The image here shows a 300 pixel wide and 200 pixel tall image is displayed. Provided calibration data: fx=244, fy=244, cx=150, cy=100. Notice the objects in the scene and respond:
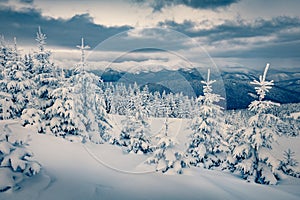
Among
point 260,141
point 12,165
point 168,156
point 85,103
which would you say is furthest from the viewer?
point 85,103

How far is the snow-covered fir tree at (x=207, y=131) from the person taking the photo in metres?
24.4

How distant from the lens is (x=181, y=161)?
57.4 feet

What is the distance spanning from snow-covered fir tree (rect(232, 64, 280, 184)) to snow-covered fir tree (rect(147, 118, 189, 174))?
5624 mm

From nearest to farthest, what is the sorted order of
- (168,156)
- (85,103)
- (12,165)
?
(12,165), (168,156), (85,103)

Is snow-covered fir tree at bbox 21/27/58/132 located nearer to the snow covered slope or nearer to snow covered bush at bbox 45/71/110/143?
snow covered bush at bbox 45/71/110/143

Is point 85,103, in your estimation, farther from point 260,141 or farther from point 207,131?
point 260,141

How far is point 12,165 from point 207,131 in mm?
19311

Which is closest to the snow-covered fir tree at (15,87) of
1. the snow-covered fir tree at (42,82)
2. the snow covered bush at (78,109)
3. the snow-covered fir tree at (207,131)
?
the snow-covered fir tree at (42,82)

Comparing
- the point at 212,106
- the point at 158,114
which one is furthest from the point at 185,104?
the point at 212,106

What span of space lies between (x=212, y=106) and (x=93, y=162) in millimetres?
13451

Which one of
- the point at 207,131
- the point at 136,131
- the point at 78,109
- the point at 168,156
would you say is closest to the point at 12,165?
the point at 168,156

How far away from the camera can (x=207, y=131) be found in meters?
25.2

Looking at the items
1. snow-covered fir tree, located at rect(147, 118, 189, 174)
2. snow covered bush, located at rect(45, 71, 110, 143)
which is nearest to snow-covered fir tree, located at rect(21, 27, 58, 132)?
snow covered bush, located at rect(45, 71, 110, 143)

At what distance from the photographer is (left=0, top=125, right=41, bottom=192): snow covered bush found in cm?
940
